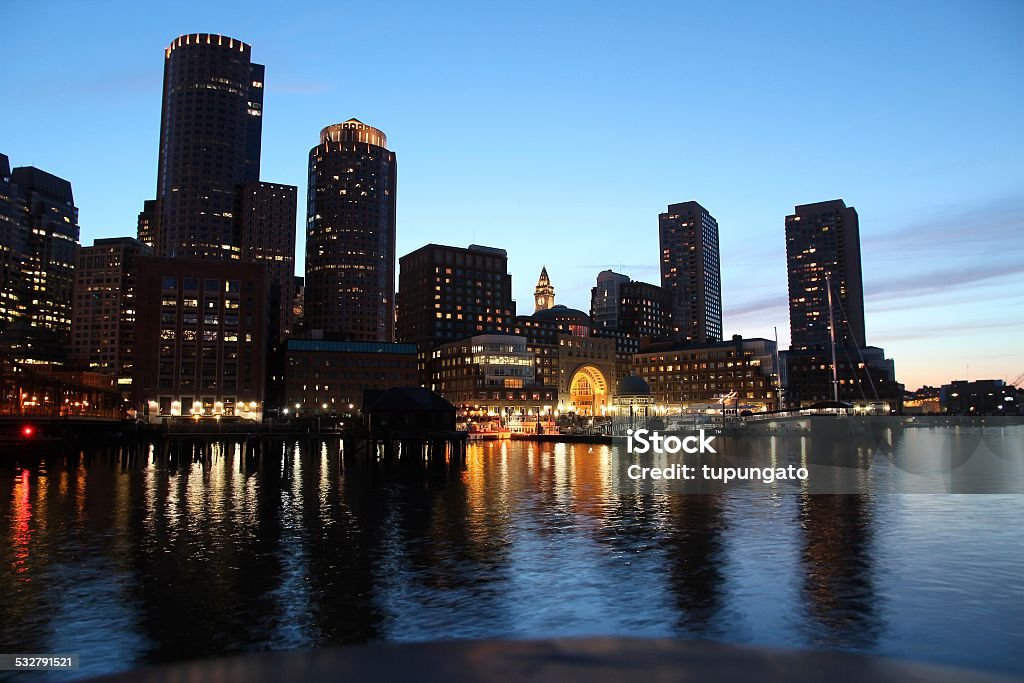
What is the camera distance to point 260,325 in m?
194

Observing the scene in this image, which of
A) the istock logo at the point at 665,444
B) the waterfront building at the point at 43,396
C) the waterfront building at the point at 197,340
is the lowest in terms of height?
the istock logo at the point at 665,444

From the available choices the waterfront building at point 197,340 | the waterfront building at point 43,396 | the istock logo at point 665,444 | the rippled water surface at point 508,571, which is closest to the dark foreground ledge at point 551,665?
the rippled water surface at point 508,571

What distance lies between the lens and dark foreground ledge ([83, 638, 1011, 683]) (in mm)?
15312

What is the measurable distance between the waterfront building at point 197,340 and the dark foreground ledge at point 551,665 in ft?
584

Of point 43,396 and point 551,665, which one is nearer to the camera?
point 551,665

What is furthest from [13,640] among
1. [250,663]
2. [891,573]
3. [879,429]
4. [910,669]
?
[879,429]

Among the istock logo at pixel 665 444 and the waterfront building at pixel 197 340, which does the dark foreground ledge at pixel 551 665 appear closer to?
the istock logo at pixel 665 444

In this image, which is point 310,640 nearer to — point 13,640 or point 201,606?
point 201,606

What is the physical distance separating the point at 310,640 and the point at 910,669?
46.5ft

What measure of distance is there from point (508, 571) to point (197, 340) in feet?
590

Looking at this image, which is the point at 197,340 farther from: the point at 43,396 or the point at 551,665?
the point at 551,665

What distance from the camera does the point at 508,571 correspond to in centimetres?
2575

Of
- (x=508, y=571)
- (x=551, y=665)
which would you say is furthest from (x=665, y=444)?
(x=551, y=665)

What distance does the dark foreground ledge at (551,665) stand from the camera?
50.2 feet
